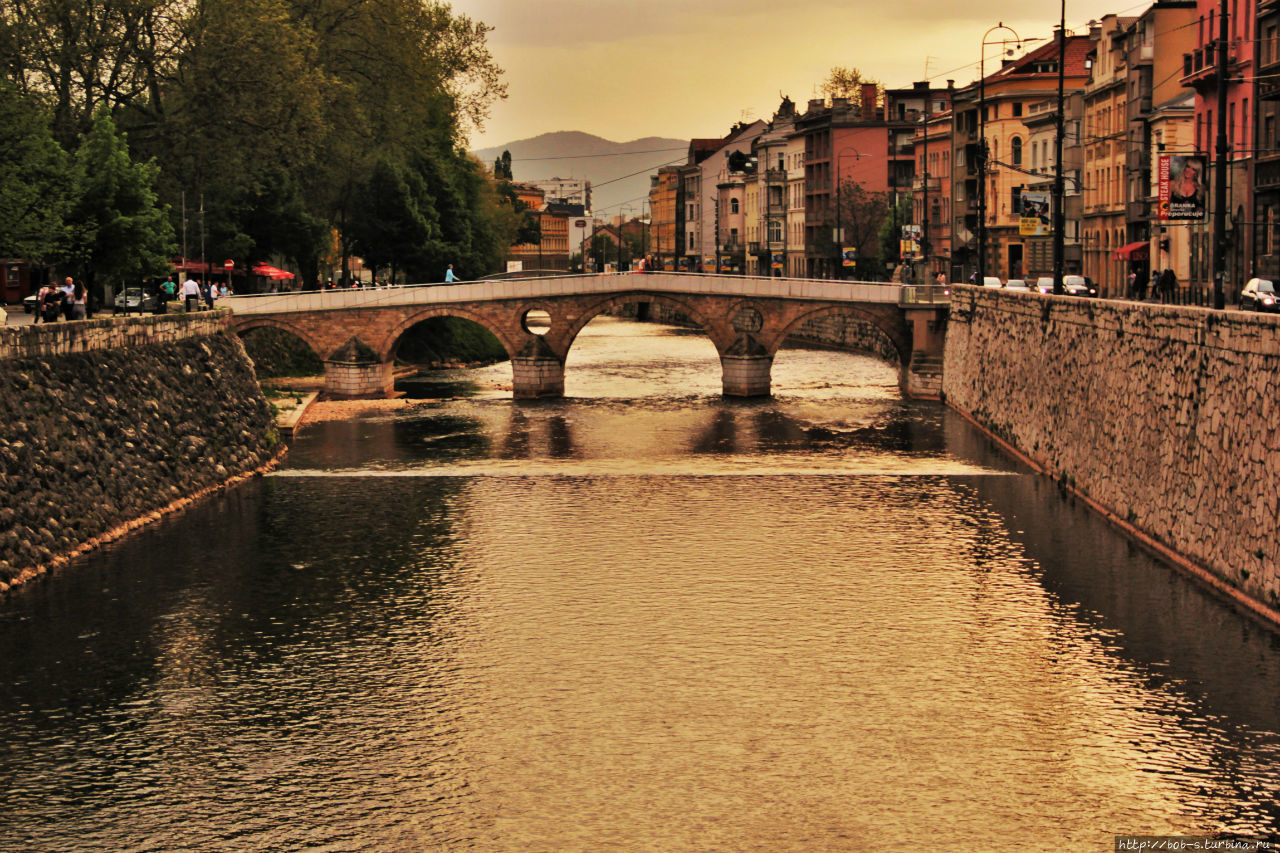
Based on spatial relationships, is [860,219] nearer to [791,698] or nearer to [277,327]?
[277,327]

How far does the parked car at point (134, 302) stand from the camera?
52516mm

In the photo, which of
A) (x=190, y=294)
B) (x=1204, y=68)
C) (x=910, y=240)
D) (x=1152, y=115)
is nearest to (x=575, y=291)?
(x=910, y=240)

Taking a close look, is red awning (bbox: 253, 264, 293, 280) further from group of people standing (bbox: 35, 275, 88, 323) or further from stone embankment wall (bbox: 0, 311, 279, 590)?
group of people standing (bbox: 35, 275, 88, 323)

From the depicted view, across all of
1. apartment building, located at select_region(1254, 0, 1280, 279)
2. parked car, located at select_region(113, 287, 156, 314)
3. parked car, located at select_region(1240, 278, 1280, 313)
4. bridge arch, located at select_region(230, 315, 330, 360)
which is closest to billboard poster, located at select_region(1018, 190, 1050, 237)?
apartment building, located at select_region(1254, 0, 1280, 279)

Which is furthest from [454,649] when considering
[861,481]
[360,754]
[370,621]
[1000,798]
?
[861,481]

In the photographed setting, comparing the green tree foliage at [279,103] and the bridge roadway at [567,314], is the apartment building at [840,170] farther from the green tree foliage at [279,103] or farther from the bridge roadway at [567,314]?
the bridge roadway at [567,314]

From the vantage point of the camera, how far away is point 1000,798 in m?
19.0

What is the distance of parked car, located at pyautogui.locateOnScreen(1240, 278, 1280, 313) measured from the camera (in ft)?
116

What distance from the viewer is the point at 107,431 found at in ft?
113

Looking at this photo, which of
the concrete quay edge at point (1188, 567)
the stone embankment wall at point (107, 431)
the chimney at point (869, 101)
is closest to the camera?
the concrete quay edge at point (1188, 567)

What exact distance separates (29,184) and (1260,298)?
34.1m

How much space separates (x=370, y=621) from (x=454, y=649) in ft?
7.48

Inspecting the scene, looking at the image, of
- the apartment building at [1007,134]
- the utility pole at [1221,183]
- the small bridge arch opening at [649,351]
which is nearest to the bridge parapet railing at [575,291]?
the small bridge arch opening at [649,351]

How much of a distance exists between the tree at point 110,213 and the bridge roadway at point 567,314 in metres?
9.89
